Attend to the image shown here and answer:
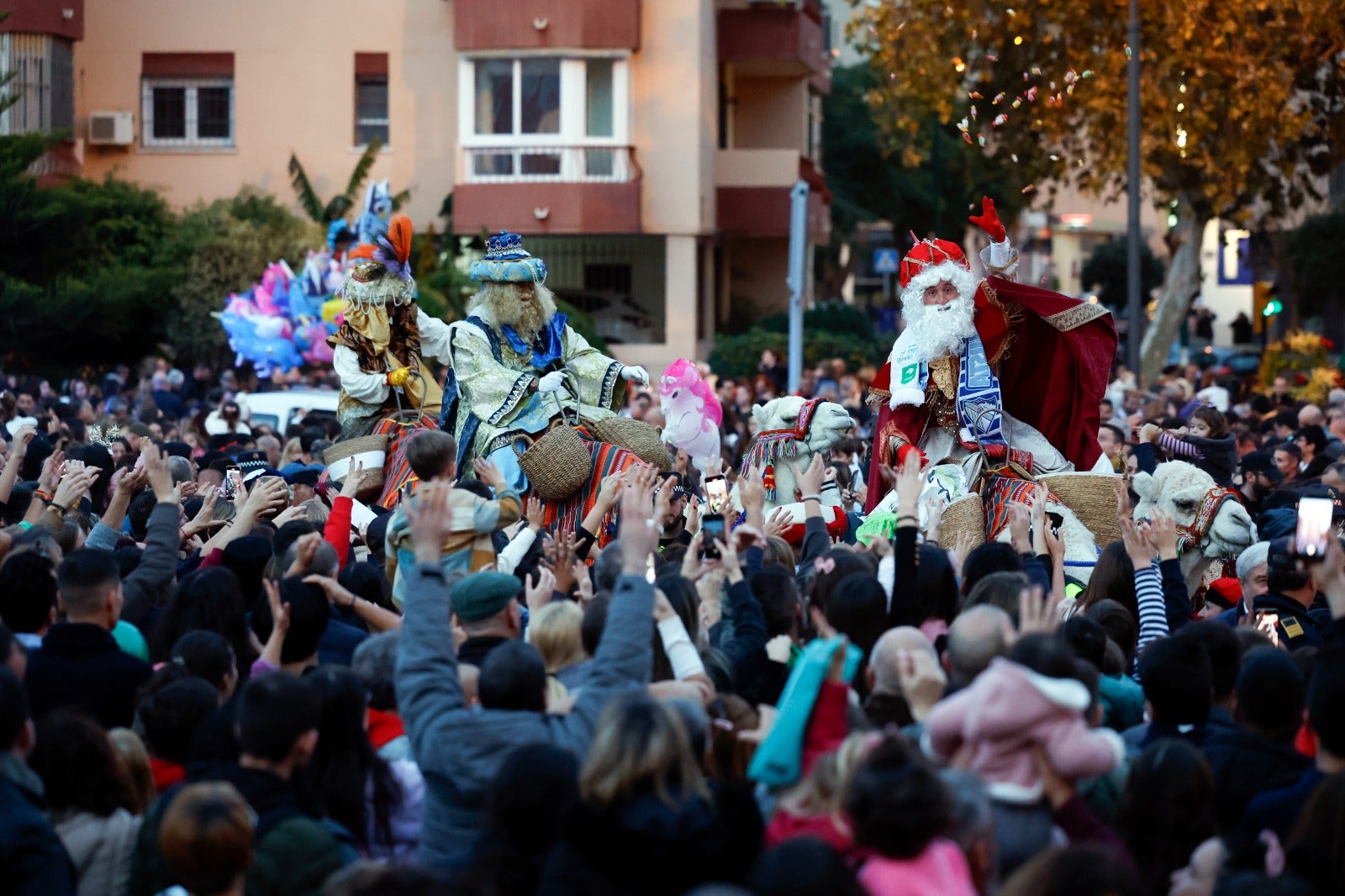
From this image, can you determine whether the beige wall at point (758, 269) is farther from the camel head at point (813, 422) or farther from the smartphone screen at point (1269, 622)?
the smartphone screen at point (1269, 622)

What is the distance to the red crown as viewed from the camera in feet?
33.1

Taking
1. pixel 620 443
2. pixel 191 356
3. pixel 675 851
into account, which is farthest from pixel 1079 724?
pixel 191 356

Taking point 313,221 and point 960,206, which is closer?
point 313,221

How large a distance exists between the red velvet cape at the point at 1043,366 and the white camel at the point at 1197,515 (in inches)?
30.4

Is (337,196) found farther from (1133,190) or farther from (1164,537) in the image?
(1164,537)

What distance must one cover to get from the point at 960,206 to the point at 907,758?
43622 mm

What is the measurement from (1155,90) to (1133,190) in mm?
3143

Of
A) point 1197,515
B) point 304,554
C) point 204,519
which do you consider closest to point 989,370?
point 1197,515

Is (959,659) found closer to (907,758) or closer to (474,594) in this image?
(907,758)

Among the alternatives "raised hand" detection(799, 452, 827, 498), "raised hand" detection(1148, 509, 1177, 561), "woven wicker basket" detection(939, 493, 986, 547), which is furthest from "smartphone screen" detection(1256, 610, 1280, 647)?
"woven wicker basket" detection(939, 493, 986, 547)

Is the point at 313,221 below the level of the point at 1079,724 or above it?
above

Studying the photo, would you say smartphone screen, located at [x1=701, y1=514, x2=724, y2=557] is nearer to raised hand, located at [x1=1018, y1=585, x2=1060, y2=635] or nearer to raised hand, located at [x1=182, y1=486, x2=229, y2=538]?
raised hand, located at [x1=1018, y1=585, x2=1060, y2=635]

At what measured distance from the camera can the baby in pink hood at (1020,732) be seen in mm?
4250

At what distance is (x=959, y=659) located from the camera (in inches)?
193
